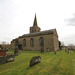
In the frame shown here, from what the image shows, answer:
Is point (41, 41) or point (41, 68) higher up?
point (41, 41)

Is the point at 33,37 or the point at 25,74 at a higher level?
the point at 33,37

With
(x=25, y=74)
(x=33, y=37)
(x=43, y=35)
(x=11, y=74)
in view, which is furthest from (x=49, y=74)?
(x=33, y=37)

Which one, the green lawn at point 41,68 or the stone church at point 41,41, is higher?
the stone church at point 41,41

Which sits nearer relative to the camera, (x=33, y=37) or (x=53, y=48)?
(x=53, y=48)

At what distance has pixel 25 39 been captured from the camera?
33.6 m

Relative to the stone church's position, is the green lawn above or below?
below

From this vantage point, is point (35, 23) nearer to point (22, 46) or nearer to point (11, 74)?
point (22, 46)

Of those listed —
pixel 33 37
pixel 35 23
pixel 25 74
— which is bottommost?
pixel 25 74

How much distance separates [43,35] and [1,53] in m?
19.8

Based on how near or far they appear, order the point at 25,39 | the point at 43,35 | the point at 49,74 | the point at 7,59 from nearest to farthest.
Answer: the point at 49,74
the point at 7,59
the point at 43,35
the point at 25,39

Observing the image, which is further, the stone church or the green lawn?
the stone church

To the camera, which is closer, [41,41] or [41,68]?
[41,68]

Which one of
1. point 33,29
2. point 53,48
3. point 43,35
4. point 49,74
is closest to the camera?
point 49,74

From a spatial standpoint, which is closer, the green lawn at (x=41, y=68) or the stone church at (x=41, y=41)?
the green lawn at (x=41, y=68)
